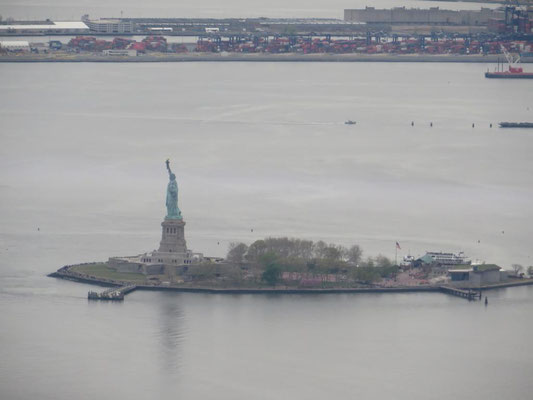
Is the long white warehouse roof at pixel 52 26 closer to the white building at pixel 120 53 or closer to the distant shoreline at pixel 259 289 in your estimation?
the white building at pixel 120 53

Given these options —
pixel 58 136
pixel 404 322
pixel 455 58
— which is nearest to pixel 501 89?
pixel 455 58

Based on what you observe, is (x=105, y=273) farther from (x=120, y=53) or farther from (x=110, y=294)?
(x=120, y=53)

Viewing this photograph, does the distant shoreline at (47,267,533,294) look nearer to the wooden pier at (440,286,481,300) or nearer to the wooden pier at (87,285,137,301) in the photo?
the wooden pier at (440,286,481,300)

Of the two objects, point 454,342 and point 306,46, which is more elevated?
point 306,46

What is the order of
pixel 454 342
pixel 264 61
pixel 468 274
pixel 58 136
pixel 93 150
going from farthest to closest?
pixel 264 61 → pixel 58 136 → pixel 93 150 → pixel 468 274 → pixel 454 342

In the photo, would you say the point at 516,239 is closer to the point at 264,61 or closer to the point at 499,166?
the point at 499,166

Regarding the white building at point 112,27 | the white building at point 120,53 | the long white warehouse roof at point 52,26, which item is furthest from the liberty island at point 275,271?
the white building at point 112,27

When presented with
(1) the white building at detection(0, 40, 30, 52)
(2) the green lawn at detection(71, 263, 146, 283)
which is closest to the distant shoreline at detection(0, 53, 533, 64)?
(1) the white building at detection(0, 40, 30, 52)
